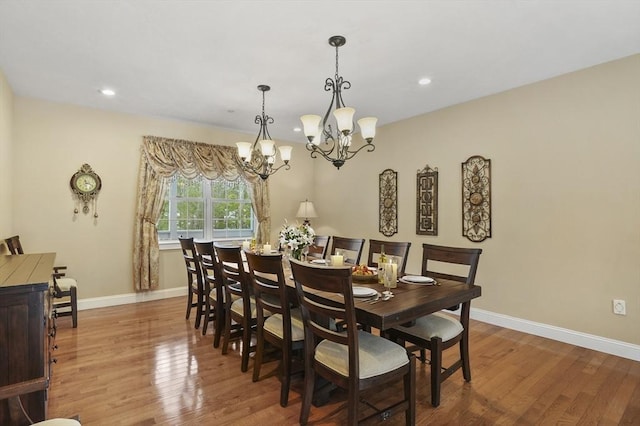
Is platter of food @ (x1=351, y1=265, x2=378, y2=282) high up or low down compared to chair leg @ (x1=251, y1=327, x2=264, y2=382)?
up

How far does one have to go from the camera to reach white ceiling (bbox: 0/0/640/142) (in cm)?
229

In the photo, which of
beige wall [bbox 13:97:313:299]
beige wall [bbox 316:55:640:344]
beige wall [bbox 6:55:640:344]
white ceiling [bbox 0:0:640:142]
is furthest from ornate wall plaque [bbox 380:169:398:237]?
beige wall [bbox 13:97:313:299]

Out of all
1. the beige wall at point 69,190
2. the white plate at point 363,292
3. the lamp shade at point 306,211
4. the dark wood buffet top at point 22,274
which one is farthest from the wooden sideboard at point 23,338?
the lamp shade at point 306,211

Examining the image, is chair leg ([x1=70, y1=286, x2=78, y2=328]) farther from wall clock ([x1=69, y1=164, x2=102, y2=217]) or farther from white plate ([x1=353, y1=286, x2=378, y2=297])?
white plate ([x1=353, y1=286, x2=378, y2=297])

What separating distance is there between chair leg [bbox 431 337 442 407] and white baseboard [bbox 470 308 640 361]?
2.00 metres

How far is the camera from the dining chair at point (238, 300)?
258 centimetres

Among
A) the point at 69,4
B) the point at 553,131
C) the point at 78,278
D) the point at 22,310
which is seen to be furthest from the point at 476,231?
the point at 78,278

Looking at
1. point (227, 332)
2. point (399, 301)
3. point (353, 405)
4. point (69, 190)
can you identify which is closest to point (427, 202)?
point (399, 301)

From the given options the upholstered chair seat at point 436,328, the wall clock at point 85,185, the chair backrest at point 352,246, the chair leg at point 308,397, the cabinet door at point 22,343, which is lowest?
the chair leg at point 308,397

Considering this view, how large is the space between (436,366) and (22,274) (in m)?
2.47

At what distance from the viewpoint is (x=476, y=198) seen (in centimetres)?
398

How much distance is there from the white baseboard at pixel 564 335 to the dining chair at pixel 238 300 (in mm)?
2799

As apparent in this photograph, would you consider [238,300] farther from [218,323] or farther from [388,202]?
[388,202]

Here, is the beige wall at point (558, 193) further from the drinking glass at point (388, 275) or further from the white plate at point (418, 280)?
the drinking glass at point (388, 275)
